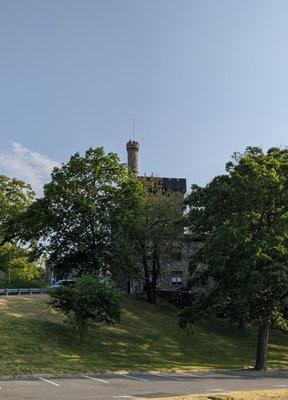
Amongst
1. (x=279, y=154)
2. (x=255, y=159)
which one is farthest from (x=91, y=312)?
(x=279, y=154)

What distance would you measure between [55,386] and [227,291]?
50.0ft

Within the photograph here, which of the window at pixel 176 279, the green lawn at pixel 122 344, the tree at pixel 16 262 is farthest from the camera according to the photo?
the window at pixel 176 279

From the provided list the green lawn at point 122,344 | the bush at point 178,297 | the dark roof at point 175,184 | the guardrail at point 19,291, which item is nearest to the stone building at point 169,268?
the bush at point 178,297

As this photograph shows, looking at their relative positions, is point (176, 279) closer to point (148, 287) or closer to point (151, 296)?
point (151, 296)

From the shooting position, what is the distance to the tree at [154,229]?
50.7 metres

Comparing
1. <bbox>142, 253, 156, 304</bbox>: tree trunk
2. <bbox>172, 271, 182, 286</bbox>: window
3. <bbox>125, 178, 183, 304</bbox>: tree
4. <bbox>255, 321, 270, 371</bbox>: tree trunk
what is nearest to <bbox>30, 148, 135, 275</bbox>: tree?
<bbox>125, 178, 183, 304</bbox>: tree

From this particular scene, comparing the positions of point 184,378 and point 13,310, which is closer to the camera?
point 184,378

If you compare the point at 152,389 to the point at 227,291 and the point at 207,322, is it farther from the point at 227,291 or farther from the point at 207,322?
the point at 207,322

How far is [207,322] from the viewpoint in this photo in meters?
51.0

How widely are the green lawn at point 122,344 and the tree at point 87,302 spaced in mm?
1262

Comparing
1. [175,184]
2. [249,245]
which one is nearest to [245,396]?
[249,245]

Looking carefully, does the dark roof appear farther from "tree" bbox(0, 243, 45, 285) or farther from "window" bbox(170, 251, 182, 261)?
"window" bbox(170, 251, 182, 261)

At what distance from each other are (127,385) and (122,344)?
519 inches

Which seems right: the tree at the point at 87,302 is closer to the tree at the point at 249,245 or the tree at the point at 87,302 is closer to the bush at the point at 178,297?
the tree at the point at 249,245
